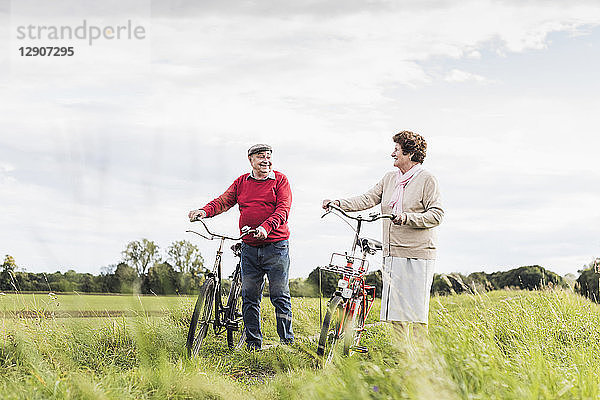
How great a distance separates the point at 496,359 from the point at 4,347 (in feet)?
13.9

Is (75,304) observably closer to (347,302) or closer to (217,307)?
(217,307)

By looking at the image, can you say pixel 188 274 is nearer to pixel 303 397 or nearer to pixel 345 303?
pixel 345 303

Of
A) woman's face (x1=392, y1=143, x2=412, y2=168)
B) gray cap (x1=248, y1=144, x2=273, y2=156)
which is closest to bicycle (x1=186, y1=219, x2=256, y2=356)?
gray cap (x1=248, y1=144, x2=273, y2=156)

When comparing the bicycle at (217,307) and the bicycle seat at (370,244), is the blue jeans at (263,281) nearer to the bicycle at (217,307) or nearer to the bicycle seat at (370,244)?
the bicycle at (217,307)

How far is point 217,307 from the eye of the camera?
6242 millimetres

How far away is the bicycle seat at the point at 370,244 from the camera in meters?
5.44

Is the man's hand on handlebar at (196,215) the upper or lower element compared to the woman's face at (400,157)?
lower

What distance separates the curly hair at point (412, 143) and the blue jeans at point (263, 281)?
5.26ft

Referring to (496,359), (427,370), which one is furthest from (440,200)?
(427,370)

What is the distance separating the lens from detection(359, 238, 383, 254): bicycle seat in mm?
5438

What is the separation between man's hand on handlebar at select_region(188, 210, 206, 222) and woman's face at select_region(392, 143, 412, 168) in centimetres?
192

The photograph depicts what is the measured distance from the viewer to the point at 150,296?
6.26 m

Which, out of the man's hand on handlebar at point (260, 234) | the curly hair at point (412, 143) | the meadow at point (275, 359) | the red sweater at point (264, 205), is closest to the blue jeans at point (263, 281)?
the red sweater at point (264, 205)

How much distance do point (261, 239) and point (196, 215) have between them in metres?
0.66
